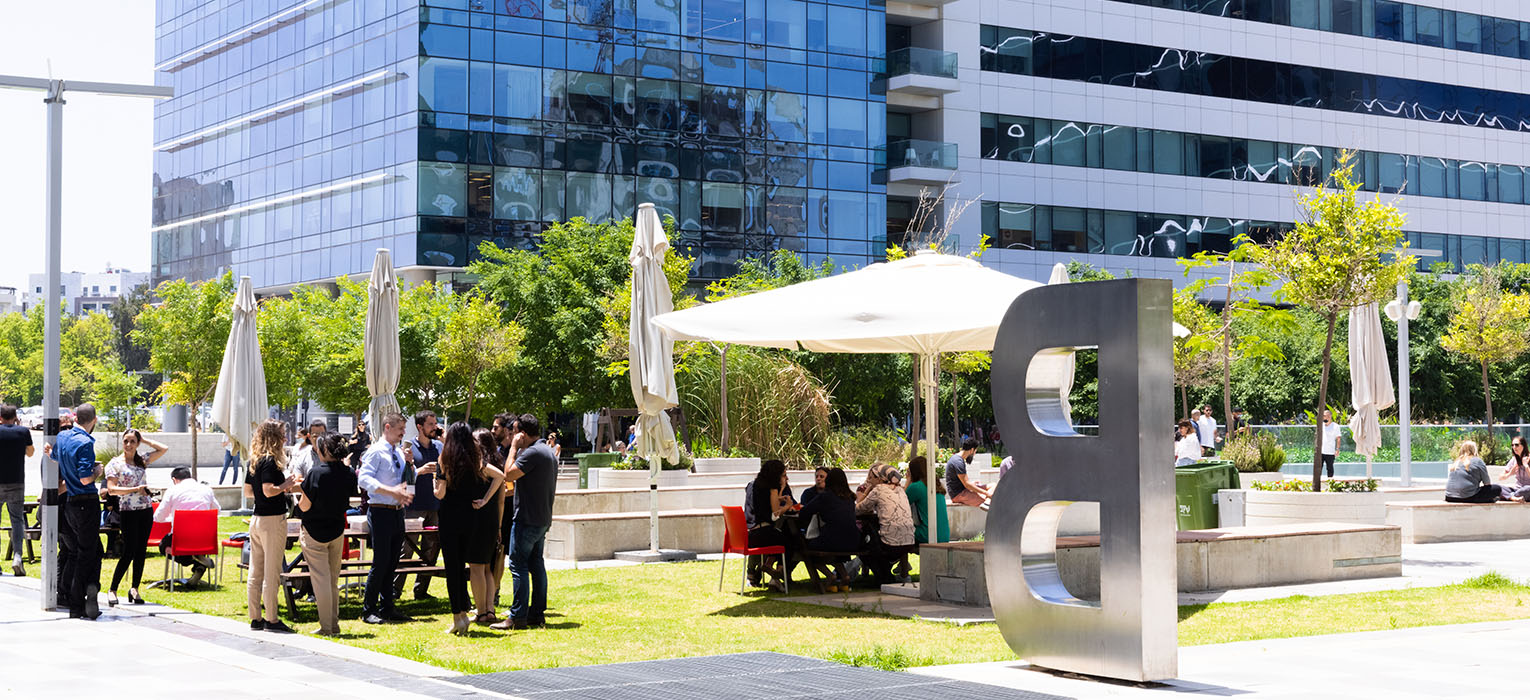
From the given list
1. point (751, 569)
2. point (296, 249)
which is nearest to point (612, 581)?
point (751, 569)

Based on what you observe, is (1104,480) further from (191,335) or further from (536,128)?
(536,128)

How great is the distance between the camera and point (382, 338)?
20938mm

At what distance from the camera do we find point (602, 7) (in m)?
47.4

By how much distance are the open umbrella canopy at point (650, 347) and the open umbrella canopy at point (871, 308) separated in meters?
2.61

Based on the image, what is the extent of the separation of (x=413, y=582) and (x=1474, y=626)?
924 centimetres

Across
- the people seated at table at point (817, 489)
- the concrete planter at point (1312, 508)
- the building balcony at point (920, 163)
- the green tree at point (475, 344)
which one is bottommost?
the concrete planter at point (1312, 508)

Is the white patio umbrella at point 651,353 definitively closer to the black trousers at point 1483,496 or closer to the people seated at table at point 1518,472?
the black trousers at point 1483,496

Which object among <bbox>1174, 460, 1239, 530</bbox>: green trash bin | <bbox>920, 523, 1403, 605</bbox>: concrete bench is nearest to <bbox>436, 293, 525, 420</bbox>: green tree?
<bbox>1174, 460, 1239, 530</bbox>: green trash bin

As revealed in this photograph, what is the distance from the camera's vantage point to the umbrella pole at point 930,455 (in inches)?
536

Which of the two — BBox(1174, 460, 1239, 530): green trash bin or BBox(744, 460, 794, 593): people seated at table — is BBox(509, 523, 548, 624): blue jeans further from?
BBox(1174, 460, 1239, 530): green trash bin

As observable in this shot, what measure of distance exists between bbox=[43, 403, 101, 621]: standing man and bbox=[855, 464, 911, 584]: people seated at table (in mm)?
6430

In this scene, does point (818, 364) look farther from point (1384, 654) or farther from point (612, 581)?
point (1384, 654)

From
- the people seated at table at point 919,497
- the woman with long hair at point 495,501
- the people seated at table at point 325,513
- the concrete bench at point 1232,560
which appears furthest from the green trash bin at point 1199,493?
the people seated at table at point 325,513

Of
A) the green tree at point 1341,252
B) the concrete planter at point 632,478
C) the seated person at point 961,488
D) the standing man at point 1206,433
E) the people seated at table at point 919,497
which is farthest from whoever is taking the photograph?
the standing man at point 1206,433
